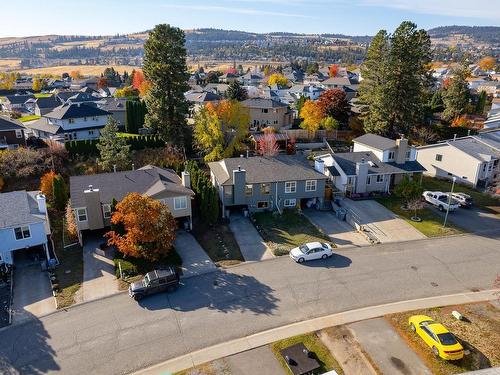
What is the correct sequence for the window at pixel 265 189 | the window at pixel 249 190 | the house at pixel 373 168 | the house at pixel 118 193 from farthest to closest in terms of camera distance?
the house at pixel 373 168, the window at pixel 265 189, the window at pixel 249 190, the house at pixel 118 193

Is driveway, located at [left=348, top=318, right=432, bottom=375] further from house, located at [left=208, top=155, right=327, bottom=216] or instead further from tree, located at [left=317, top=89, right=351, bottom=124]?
tree, located at [left=317, top=89, right=351, bottom=124]

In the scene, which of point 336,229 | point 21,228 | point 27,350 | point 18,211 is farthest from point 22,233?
point 336,229

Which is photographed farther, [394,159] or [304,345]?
[394,159]

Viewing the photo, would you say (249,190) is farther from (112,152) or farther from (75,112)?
(75,112)

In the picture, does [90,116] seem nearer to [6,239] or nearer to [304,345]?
[6,239]

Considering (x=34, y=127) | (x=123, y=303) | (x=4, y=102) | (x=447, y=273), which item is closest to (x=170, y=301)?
(x=123, y=303)

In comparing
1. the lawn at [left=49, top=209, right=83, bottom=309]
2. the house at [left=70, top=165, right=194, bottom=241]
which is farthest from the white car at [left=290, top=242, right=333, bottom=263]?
the lawn at [left=49, top=209, right=83, bottom=309]

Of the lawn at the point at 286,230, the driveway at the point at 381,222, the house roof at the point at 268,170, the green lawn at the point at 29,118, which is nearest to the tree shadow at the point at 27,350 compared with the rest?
the lawn at the point at 286,230

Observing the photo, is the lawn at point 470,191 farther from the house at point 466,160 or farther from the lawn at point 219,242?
the lawn at point 219,242
